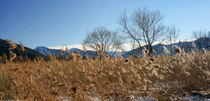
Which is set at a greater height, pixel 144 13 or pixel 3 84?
pixel 144 13

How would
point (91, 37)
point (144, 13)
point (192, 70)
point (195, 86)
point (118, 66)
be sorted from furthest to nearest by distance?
point (91, 37)
point (144, 13)
point (118, 66)
point (192, 70)
point (195, 86)

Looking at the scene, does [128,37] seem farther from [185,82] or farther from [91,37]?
[185,82]

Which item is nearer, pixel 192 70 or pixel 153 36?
pixel 192 70

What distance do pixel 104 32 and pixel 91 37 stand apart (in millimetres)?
4118

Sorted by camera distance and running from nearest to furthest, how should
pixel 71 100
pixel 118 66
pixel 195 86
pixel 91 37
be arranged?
pixel 71 100, pixel 195 86, pixel 118 66, pixel 91 37

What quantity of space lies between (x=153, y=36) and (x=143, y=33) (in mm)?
2161

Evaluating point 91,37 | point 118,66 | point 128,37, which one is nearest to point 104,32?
point 91,37

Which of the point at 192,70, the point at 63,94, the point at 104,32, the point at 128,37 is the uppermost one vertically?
the point at 104,32

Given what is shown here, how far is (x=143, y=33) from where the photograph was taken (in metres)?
30.3

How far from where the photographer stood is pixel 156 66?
2229mm

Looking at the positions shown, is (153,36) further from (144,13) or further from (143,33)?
(144,13)

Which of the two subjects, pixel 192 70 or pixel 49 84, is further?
pixel 192 70

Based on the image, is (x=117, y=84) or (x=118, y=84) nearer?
(x=118, y=84)

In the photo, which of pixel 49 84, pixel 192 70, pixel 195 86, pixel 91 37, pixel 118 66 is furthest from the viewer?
pixel 91 37
